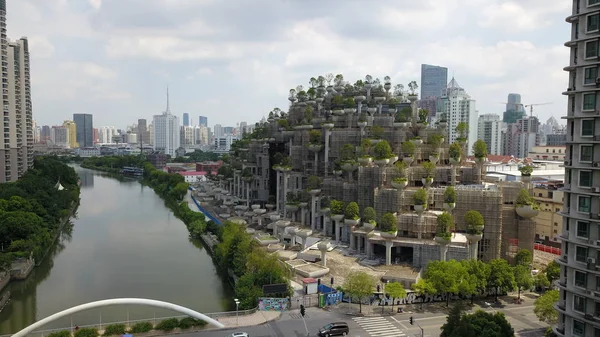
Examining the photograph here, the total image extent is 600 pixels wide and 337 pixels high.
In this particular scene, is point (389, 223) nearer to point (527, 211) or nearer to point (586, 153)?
point (527, 211)

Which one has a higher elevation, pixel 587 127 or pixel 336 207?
pixel 587 127

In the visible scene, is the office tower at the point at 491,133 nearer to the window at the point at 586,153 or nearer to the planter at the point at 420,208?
the planter at the point at 420,208

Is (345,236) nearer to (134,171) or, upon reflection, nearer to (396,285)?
(396,285)

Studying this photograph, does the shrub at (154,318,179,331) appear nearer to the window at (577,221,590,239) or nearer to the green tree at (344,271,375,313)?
the green tree at (344,271,375,313)

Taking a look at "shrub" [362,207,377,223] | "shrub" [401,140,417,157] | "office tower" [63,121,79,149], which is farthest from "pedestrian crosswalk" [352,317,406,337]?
"office tower" [63,121,79,149]

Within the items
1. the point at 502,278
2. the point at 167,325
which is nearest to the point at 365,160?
the point at 502,278

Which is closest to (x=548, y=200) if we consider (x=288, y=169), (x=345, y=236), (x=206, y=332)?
(x=345, y=236)

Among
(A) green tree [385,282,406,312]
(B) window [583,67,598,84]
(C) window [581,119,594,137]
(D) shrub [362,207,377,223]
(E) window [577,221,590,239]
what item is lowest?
(A) green tree [385,282,406,312]
